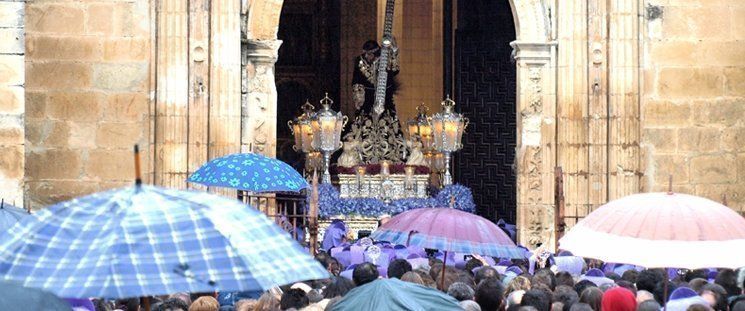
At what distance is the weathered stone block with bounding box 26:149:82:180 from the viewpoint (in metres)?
19.0

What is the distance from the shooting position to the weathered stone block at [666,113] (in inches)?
787

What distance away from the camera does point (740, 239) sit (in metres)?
9.67

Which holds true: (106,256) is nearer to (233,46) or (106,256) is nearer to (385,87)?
(233,46)

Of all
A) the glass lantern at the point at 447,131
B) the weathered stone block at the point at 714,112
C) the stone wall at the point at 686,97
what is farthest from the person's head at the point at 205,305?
the glass lantern at the point at 447,131

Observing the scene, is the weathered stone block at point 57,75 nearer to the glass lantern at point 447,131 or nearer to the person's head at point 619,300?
the glass lantern at point 447,131

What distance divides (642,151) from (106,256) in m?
Answer: 14.0

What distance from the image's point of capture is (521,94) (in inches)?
789

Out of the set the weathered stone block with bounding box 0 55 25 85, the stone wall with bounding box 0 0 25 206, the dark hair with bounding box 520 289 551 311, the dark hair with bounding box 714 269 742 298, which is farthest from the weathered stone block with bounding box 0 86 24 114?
the dark hair with bounding box 520 289 551 311

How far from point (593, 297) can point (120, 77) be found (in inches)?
398

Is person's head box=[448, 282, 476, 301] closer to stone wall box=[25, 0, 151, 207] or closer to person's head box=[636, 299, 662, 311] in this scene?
person's head box=[636, 299, 662, 311]

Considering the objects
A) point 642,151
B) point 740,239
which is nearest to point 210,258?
point 740,239

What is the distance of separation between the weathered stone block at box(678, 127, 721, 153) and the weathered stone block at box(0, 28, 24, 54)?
854cm

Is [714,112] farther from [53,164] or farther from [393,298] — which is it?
[393,298]

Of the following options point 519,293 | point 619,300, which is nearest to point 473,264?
point 519,293
